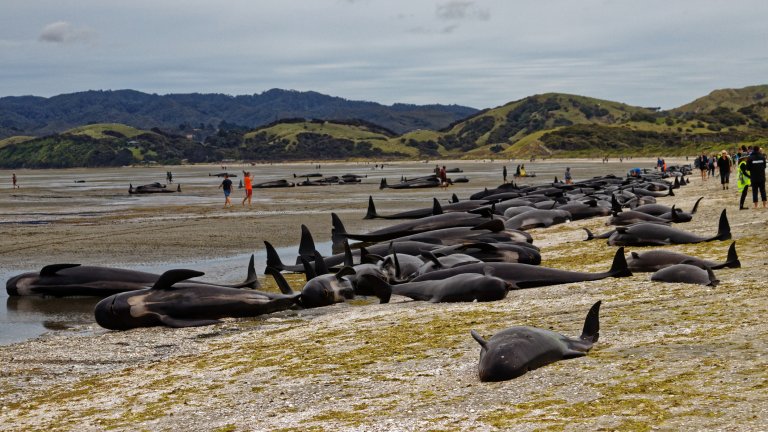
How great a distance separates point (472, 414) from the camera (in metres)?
6.20

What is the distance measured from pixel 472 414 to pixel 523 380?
918mm

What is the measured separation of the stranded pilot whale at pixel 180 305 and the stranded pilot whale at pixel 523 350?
5901 mm

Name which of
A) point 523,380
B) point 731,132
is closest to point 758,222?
point 523,380

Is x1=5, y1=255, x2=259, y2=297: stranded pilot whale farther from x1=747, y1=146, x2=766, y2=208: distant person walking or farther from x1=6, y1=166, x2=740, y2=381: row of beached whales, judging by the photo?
x1=747, y1=146, x2=766, y2=208: distant person walking

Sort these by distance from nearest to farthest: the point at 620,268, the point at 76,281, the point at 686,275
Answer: the point at 686,275
the point at 620,268
the point at 76,281

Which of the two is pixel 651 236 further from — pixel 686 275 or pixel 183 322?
pixel 183 322

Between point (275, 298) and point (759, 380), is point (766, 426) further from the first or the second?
point (275, 298)

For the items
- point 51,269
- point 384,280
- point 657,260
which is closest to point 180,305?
point 384,280

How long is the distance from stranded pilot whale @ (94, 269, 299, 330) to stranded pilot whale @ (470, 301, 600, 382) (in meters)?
5.90

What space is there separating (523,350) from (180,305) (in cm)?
678

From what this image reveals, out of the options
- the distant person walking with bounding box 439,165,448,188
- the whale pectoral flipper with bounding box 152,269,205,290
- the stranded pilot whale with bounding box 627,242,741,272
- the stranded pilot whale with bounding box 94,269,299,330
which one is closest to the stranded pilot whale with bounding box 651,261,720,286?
the stranded pilot whale with bounding box 627,242,741,272

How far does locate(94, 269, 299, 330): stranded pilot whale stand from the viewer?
1229 centimetres

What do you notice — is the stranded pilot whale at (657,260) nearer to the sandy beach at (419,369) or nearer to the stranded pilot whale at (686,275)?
the sandy beach at (419,369)

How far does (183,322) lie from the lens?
1216 centimetres
